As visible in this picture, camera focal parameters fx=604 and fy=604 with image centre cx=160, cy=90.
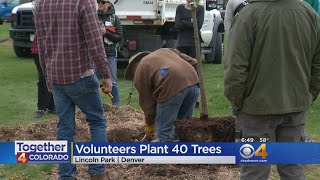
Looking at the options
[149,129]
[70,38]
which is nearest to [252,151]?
[70,38]

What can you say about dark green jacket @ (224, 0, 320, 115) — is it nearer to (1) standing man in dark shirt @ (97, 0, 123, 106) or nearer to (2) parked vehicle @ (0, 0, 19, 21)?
(1) standing man in dark shirt @ (97, 0, 123, 106)

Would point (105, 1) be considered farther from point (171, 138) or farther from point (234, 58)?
point (234, 58)

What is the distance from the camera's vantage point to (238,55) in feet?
12.8

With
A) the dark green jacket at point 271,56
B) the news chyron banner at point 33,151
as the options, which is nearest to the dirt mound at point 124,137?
the news chyron banner at point 33,151

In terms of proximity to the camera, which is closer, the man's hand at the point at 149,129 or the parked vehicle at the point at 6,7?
the man's hand at the point at 149,129

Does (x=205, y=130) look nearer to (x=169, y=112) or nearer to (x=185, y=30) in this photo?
(x=169, y=112)

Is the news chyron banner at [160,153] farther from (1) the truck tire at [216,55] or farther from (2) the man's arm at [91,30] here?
(1) the truck tire at [216,55]

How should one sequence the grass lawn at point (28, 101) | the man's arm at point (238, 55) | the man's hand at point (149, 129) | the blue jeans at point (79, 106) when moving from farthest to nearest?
the man's hand at point (149, 129)
the grass lawn at point (28, 101)
the blue jeans at point (79, 106)
the man's arm at point (238, 55)

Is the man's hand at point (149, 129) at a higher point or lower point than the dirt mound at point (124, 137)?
higher

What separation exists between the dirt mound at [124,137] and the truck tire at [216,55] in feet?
26.7

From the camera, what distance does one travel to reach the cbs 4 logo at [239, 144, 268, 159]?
13.8ft

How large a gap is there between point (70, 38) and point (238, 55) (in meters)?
1.60

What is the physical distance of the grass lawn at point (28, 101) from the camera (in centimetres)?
573

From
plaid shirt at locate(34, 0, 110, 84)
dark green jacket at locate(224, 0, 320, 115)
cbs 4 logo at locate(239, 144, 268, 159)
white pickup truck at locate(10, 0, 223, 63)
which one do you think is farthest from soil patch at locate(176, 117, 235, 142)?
white pickup truck at locate(10, 0, 223, 63)
